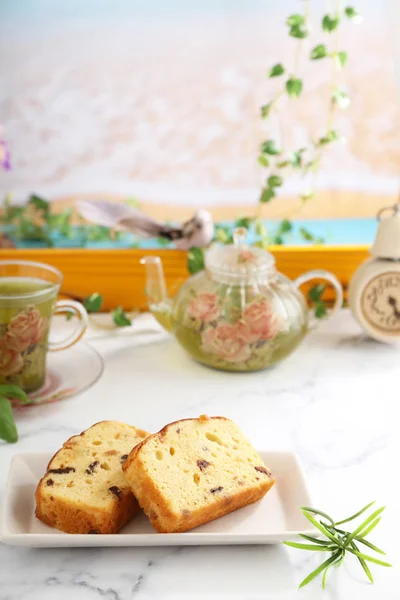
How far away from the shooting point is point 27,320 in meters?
0.99

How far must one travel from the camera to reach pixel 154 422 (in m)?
0.98

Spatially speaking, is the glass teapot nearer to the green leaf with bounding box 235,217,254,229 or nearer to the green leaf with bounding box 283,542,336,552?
the green leaf with bounding box 235,217,254,229

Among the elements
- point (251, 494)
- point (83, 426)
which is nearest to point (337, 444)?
point (251, 494)

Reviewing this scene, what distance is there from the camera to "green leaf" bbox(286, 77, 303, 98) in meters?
1.25

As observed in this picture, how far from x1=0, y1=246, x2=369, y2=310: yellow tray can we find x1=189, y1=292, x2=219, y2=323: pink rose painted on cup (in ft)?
0.73

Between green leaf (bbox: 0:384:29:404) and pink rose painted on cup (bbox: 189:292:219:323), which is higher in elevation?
pink rose painted on cup (bbox: 189:292:219:323)

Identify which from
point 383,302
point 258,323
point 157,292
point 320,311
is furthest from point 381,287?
point 157,292

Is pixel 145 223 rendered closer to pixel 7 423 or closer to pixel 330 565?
pixel 7 423

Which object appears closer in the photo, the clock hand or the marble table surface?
the marble table surface

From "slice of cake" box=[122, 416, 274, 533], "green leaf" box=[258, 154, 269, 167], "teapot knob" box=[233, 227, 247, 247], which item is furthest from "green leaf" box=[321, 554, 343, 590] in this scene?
"green leaf" box=[258, 154, 269, 167]

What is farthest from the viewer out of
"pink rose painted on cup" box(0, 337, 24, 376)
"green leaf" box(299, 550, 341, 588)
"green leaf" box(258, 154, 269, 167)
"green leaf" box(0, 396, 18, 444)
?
"green leaf" box(258, 154, 269, 167)

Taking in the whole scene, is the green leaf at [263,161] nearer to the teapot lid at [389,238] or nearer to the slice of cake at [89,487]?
the teapot lid at [389,238]

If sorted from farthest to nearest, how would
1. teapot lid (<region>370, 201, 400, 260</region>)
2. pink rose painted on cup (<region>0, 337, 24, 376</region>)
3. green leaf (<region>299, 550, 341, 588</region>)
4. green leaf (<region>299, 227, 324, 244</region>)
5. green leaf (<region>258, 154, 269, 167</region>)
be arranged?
green leaf (<region>299, 227, 324, 244</region>), green leaf (<region>258, 154, 269, 167</region>), teapot lid (<region>370, 201, 400, 260</region>), pink rose painted on cup (<region>0, 337, 24, 376</region>), green leaf (<region>299, 550, 341, 588</region>)

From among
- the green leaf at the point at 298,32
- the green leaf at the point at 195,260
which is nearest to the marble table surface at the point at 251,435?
the green leaf at the point at 195,260
